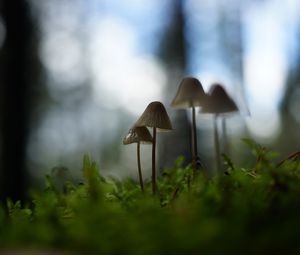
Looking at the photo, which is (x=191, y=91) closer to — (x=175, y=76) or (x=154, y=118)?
(x=154, y=118)

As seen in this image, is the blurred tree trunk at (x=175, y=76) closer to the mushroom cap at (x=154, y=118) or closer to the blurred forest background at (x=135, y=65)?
the blurred forest background at (x=135, y=65)

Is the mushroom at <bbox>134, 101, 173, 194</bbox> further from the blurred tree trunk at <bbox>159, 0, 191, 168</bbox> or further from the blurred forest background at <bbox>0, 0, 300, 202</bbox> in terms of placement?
the blurred forest background at <bbox>0, 0, 300, 202</bbox>

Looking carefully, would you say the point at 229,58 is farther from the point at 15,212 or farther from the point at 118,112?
the point at 15,212

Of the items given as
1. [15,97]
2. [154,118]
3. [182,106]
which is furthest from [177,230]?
[15,97]

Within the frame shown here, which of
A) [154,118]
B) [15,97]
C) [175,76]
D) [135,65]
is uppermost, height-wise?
[135,65]

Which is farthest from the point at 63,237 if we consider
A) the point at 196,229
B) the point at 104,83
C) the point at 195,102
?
the point at 104,83

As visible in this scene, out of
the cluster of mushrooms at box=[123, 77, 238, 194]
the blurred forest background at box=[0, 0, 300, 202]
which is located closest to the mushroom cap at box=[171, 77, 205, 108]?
the cluster of mushrooms at box=[123, 77, 238, 194]
